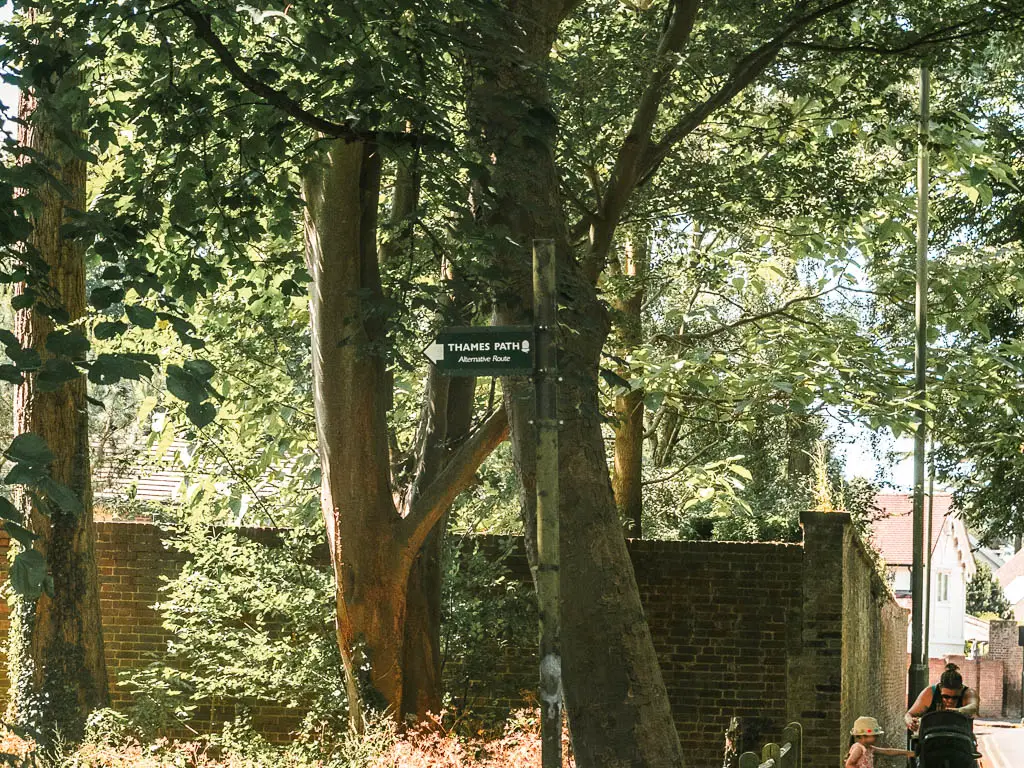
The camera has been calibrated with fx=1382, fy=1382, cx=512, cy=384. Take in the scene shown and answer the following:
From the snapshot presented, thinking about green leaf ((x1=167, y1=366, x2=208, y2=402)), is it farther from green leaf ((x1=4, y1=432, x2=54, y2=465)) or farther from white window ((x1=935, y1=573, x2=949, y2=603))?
white window ((x1=935, y1=573, x2=949, y2=603))

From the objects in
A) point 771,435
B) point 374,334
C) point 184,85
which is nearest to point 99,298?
point 184,85

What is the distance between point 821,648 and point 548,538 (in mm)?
8124

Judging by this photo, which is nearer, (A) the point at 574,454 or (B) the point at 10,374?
(B) the point at 10,374

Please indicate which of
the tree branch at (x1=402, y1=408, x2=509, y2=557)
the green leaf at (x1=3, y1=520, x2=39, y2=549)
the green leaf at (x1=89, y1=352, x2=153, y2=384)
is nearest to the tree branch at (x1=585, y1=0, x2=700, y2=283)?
the tree branch at (x1=402, y1=408, x2=509, y2=557)

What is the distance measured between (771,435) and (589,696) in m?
18.1

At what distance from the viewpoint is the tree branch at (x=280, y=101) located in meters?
8.22

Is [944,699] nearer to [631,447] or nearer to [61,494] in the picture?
[631,447]

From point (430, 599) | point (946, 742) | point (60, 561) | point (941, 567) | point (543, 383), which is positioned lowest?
point (941, 567)

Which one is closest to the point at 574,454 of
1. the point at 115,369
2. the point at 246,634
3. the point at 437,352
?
the point at 437,352

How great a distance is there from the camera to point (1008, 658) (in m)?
59.9

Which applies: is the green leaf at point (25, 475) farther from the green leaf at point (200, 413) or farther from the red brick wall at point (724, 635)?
the red brick wall at point (724, 635)

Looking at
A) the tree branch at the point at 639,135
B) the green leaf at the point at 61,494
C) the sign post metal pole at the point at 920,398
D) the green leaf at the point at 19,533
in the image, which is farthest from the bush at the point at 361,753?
the sign post metal pole at the point at 920,398

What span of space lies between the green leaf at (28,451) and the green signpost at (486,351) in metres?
2.30

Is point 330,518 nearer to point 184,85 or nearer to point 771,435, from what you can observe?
point 184,85
